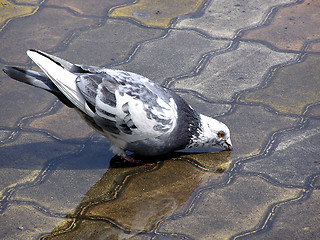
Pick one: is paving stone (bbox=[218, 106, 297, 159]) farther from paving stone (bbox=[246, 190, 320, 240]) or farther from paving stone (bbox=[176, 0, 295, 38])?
paving stone (bbox=[176, 0, 295, 38])

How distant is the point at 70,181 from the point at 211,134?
1071mm

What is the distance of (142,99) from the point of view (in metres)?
3.35

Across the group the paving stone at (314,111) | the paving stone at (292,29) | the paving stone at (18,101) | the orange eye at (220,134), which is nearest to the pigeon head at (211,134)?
the orange eye at (220,134)

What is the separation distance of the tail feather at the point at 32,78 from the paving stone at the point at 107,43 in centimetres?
128

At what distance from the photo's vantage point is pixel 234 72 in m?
4.58

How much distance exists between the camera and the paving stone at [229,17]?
16.9 feet

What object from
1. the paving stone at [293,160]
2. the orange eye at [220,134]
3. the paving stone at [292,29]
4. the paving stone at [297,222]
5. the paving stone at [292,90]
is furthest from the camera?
the paving stone at [292,29]

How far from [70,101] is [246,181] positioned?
1.34m

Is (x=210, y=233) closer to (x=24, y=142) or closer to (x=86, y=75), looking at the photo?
(x=86, y=75)

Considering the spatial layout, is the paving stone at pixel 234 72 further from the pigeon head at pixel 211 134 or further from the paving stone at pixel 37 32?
the paving stone at pixel 37 32

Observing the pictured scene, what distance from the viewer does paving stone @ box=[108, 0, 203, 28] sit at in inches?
210

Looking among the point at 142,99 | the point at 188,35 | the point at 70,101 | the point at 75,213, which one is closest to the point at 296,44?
the point at 188,35

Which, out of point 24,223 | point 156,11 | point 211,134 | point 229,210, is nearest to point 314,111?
point 211,134

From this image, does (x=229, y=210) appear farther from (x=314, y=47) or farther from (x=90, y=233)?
(x=314, y=47)
